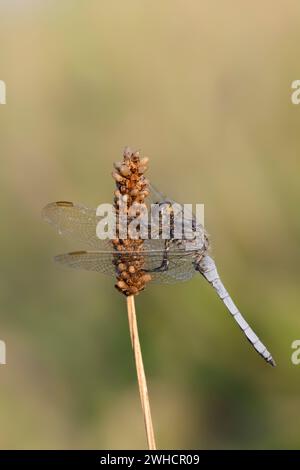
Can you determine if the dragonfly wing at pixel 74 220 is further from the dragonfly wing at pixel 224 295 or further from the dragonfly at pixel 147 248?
the dragonfly wing at pixel 224 295

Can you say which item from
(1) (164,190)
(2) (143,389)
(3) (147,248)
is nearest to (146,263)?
(3) (147,248)

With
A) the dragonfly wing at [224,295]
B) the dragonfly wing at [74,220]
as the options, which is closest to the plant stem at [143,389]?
the dragonfly wing at [74,220]

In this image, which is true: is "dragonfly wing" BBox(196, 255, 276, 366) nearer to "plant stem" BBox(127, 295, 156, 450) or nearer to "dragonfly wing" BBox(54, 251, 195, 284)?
"dragonfly wing" BBox(54, 251, 195, 284)

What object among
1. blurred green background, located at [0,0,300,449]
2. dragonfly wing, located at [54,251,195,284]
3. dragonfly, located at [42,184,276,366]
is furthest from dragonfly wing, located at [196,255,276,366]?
blurred green background, located at [0,0,300,449]

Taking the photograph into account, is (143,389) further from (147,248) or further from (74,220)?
(74,220)

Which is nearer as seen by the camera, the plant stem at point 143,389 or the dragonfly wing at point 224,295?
the plant stem at point 143,389

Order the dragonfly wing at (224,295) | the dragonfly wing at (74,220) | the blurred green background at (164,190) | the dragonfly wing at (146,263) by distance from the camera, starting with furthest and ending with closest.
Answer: the blurred green background at (164,190) → the dragonfly wing at (224,295) → the dragonfly wing at (74,220) → the dragonfly wing at (146,263)

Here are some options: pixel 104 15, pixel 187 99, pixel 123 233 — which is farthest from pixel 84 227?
pixel 104 15
